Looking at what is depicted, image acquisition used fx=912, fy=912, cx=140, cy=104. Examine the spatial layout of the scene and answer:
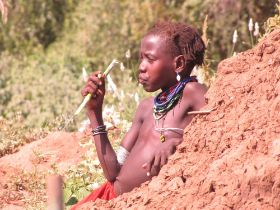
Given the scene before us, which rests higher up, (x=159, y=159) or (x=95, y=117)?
(x=95, y=117)

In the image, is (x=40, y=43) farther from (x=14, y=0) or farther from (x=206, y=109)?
(x=206, y=109)

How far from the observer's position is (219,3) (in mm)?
11578

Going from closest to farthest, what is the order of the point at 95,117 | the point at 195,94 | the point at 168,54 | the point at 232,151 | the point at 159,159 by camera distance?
the point at 232,151, the point at 159,159, the point at 195,94, the point at 168,54, the point at 95,117

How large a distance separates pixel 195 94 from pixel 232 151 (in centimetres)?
91

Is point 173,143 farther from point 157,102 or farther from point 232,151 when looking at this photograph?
point 232,151

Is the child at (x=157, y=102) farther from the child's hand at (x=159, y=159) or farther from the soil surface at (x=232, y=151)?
the soil surface at (x=232, y=151)

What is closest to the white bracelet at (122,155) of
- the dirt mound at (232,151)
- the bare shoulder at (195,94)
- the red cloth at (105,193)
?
the red cloth at (105,193)

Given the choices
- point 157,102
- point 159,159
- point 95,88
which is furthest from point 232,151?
point 95,88

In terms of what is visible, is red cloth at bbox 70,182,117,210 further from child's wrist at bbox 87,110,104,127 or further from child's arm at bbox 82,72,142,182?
child's wrist at bbox 87,110,104,127

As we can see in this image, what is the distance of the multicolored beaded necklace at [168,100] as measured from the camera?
5.03m

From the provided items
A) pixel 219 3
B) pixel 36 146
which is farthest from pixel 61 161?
pixel 219 3

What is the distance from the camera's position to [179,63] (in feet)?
16.7

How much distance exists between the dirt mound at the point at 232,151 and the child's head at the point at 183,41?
1.17 ft

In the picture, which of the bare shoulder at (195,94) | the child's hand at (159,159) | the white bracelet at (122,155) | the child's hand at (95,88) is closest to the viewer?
the child's hand at (159,159)
